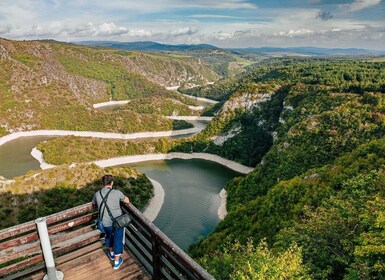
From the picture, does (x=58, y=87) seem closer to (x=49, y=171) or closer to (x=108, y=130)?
(x=108, y=130)

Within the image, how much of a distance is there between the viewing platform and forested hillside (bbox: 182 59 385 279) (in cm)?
506

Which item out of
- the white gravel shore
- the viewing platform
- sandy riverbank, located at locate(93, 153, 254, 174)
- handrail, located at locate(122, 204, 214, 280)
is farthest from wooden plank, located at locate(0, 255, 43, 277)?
the white gravel shore

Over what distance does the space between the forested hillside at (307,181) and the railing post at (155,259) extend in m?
5.05

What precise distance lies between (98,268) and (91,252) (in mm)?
723

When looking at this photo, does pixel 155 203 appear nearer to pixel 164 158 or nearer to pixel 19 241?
pixel 164 158

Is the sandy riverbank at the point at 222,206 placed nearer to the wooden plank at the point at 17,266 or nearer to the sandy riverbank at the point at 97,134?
the wooden plank at the point at 17,266

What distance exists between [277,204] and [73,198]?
118 feet

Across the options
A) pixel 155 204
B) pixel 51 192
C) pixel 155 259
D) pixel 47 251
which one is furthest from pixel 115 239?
pixel 155 204

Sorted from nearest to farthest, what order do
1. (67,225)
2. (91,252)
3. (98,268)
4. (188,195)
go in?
(67,225) → (98,268) → (91,252) → (188,195)

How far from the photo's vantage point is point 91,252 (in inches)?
355

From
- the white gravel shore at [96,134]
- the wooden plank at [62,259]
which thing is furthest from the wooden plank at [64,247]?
the white gravel shore at [96,134]

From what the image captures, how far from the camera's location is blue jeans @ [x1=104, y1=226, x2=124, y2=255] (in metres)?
8.34

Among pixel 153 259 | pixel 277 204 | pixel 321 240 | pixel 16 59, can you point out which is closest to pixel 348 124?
pixel 277 204

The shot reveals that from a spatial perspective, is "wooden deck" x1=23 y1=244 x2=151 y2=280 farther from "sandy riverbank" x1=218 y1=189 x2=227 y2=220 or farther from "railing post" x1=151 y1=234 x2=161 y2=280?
"sandy riverbank" x1=218 y1=189 x2=227 y2=220
